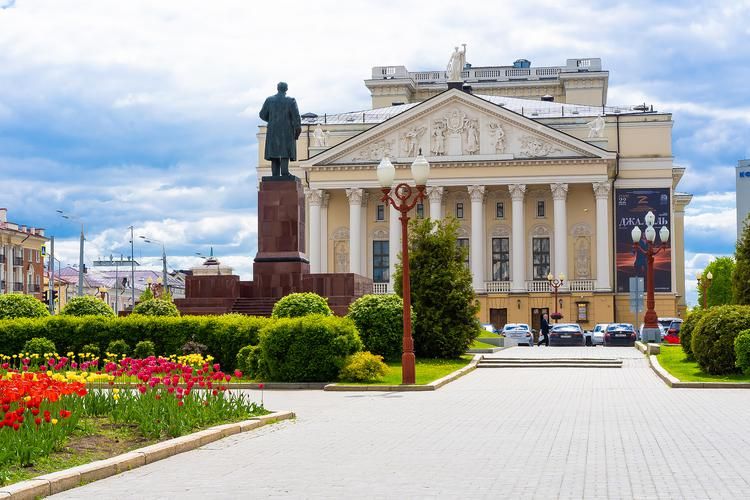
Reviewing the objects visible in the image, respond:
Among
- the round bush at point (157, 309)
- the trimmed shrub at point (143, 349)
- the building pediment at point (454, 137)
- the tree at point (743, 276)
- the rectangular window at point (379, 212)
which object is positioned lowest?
the trimmed shrub at point (143, 349)

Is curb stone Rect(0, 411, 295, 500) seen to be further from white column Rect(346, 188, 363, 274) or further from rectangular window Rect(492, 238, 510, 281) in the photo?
rectangular window Rect(492, 238, 510, 281)

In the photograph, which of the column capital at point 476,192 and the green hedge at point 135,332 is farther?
the column capital at point 476,192

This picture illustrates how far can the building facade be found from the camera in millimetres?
103875

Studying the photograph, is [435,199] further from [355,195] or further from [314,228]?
[314,228]

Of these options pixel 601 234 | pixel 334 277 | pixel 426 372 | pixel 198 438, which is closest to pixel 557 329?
pixel 601 234

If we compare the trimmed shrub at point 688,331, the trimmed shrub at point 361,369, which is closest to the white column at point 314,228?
the trimmed shrub at point 688,331

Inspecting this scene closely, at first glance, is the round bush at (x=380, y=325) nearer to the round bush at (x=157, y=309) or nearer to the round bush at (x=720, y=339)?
the round bush at (x=157, y=309)

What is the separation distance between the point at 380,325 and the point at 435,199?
52.8 metres

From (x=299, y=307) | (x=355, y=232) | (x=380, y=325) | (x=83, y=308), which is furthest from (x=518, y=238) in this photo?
(x=299, y=307)

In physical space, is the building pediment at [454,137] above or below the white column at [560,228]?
above

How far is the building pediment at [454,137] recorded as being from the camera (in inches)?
3189

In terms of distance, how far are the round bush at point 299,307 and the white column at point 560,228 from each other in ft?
176

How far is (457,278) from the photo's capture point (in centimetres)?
3572

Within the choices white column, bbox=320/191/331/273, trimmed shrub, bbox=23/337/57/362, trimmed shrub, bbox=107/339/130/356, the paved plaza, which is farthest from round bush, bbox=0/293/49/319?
white column, bbox=320/191/331/273
